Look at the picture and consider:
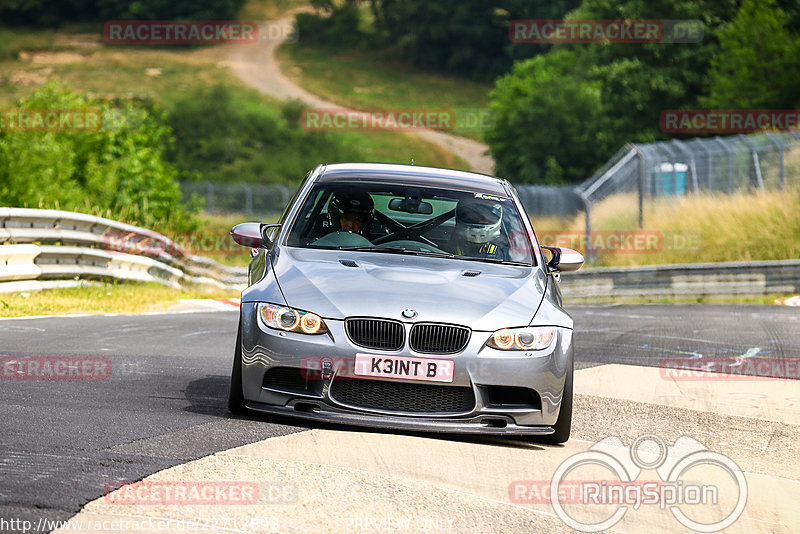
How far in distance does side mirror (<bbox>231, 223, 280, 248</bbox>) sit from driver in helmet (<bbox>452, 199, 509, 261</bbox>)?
1.20 m

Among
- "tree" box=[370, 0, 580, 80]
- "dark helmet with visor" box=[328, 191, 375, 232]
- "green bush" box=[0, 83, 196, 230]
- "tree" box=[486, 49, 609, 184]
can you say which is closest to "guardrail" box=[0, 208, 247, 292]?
"green bush" box=[0, 83, 196, 230]

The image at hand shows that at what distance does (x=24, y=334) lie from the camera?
1084 cm

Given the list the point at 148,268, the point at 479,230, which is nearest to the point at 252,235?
the point at 479,230

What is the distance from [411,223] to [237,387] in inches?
77.3

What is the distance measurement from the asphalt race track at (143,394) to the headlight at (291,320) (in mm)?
553

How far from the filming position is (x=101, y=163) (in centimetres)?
2864

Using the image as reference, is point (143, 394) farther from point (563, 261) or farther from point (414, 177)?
point (563, 261)

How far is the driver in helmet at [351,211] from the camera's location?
315 inches

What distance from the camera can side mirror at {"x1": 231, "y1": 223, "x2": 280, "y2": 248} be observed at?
25.6 feet

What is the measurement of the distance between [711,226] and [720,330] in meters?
10.9

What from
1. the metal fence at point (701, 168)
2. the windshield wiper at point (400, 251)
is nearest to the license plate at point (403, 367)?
the windshield wiper at point (400, 251)

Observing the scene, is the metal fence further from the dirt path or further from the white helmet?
the dirt path

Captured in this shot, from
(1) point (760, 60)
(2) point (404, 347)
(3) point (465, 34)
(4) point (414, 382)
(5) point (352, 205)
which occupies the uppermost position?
(3) point (465, 34)

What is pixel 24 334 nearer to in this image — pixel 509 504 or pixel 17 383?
pixel 17 383
